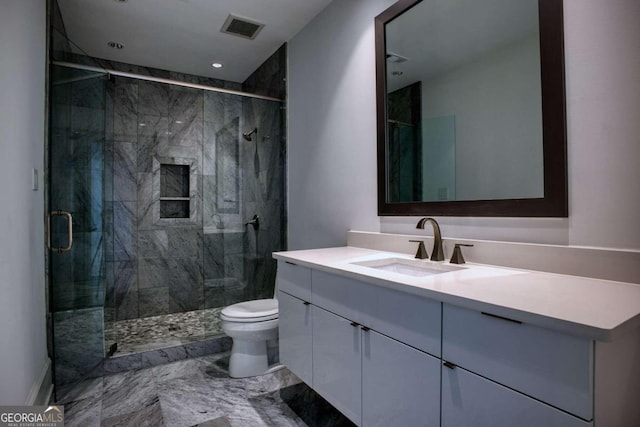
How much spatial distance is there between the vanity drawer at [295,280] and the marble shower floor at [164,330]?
1.22 metres

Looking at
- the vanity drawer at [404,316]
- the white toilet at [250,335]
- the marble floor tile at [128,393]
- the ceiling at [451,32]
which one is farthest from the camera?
the white toilet at [250,335]

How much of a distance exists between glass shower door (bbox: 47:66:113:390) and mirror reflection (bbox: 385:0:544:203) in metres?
1.96

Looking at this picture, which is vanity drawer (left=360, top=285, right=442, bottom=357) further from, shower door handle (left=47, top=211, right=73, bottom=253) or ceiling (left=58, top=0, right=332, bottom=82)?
ceiling (left=58, top=0, right=332, bottom=82)

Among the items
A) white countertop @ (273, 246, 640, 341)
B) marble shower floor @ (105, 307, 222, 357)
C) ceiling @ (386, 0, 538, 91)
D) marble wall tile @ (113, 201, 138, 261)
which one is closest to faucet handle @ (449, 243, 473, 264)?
white countertop @ (273, 246, 640, 341)

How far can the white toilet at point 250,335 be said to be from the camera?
2.22m

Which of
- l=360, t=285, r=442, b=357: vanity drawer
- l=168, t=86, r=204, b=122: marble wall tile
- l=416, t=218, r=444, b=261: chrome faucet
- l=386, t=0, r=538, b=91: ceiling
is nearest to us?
l=360, t=285, r=442, b=357: vanity drawer

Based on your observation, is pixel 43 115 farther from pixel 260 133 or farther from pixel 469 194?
pixel 469 194

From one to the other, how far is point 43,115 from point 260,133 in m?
1.53

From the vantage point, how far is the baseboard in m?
1.70

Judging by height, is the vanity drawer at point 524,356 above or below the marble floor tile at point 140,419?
above

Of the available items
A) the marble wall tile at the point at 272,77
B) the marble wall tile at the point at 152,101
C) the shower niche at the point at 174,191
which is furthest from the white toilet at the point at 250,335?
the marble wall tile at the point at 152,101

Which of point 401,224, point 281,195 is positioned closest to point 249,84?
point 281,195

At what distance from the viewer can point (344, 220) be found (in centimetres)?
231

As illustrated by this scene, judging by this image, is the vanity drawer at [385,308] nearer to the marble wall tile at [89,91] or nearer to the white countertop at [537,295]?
the white countertop at [537,295]
